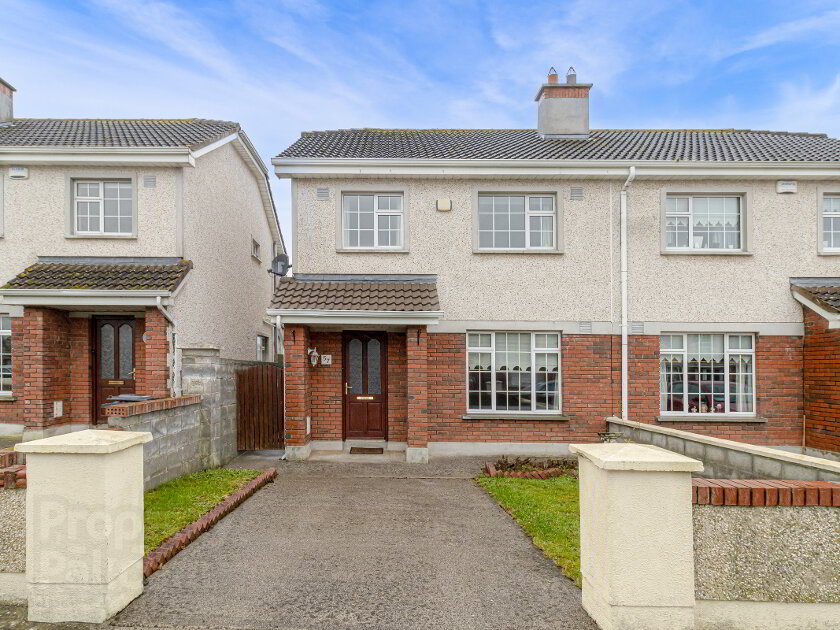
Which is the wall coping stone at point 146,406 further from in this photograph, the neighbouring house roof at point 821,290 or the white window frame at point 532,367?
the neighbouring house roof at point 821,290

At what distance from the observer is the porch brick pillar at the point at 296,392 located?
9172 mm

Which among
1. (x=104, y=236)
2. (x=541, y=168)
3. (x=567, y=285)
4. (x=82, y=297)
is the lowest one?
(x=82, y=297)

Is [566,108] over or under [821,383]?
over

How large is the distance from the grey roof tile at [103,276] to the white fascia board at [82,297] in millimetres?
109

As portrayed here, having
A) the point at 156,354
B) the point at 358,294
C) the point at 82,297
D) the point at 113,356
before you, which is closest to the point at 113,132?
the point at 82,297

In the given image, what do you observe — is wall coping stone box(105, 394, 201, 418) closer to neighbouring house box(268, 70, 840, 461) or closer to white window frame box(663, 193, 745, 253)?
neighbouring house box(268, 70, 840, 461)

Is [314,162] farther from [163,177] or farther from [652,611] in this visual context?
[652,611]

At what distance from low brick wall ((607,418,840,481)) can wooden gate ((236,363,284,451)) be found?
6.82 metres

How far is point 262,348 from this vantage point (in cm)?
1550

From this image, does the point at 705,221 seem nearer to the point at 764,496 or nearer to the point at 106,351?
the point at 764,496

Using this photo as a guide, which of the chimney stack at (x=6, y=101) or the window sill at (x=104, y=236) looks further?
the chimney stack at (x=6, y=101)

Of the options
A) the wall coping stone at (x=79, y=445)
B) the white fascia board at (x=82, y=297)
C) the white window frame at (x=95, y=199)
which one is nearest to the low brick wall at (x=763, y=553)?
the wall coping stone at (x=79, y=445)

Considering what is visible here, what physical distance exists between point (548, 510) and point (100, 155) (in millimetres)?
10040

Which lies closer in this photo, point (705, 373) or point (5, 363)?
point (5, 363)
